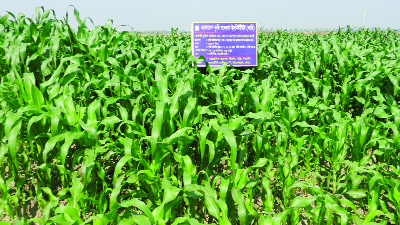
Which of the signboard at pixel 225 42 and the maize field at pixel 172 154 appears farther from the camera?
the signboard at pixel 225 42

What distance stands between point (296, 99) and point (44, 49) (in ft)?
8.82

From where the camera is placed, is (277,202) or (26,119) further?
(277,202)

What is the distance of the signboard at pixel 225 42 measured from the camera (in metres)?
4.59

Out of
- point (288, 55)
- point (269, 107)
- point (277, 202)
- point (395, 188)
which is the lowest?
point (277, 202)

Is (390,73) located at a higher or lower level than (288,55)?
lower

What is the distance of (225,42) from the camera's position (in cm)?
466

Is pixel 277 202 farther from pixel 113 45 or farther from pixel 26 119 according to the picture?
pixel 113 45

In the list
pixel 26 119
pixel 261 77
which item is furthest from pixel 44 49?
pixel 261 77

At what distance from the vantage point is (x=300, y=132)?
8.92ft

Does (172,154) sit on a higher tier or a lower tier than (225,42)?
lower

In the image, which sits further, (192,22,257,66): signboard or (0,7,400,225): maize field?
(192,22,257,66): signboard

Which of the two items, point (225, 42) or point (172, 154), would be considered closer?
point (172, 154)

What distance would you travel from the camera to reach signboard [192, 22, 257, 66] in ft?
15.0

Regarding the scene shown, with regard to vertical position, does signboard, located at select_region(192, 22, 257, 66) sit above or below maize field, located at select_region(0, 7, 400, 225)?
above
